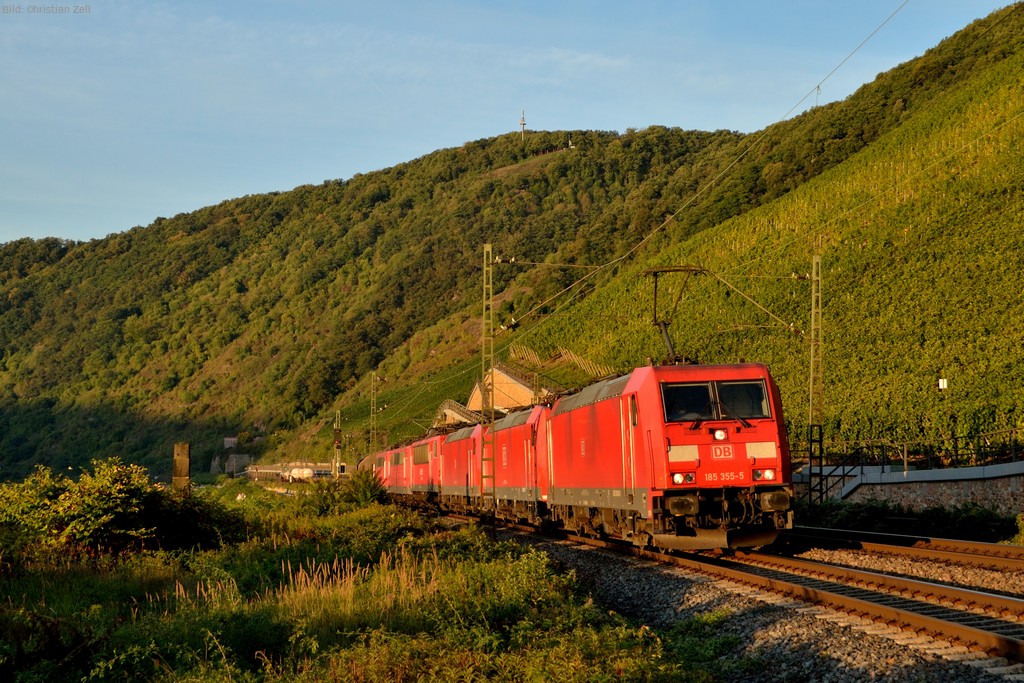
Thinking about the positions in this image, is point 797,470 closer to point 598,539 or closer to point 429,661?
point 598,539

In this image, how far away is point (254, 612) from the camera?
12.2 m

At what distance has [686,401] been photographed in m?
19.0

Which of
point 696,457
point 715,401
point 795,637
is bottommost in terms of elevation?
point 795,637

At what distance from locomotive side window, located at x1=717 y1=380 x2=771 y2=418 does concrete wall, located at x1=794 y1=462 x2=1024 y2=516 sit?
10982mm

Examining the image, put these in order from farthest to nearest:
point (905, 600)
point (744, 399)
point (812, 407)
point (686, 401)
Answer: point (812, 407) < point (744, 399) < point (686, 401) < point (905, 600)

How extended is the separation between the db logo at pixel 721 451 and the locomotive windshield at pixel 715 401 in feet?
1.67

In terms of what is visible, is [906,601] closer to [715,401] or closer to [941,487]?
[715,401]

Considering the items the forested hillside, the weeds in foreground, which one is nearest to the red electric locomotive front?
the weeds in foreground

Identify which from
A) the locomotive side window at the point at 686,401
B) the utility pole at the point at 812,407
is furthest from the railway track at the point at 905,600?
the utility pole at the point at 812,407

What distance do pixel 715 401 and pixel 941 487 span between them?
16.8m

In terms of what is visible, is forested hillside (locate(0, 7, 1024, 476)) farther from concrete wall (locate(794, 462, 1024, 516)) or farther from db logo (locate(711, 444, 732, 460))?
db logo (locate(711, 444, 732, 460))

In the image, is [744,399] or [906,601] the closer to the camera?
[906,601]

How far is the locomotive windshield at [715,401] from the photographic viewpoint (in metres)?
18.9

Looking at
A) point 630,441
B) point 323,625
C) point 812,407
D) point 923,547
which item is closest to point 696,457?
point 630,441
